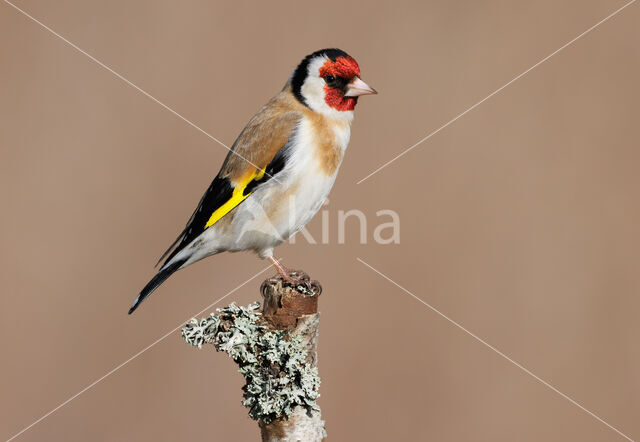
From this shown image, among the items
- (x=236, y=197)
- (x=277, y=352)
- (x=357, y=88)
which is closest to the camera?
(x=277, y=352)

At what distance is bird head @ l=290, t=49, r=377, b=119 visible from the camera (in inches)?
138

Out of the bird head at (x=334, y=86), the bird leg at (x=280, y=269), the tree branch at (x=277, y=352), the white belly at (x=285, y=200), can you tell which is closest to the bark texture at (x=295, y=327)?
the tree branch at (x=277, y=352)

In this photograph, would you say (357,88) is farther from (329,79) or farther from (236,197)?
(236,197)

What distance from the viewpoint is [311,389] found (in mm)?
2279

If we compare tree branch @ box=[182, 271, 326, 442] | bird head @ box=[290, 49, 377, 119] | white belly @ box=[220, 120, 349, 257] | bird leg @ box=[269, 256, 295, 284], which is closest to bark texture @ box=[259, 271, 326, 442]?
tree branch @ box=[182, 271, 326, 442]

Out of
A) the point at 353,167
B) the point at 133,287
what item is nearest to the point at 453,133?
the point at 353,167

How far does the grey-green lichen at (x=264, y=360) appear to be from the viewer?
89.9 inches

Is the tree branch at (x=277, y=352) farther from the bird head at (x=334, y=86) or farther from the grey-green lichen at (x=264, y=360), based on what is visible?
the bird head at (x=334, y=86)

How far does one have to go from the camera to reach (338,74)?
3.50m

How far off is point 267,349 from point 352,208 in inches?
94.6

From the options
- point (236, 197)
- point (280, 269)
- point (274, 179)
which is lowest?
point (280, 269)

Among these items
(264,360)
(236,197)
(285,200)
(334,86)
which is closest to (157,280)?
(236,197)

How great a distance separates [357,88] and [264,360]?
5.27ft

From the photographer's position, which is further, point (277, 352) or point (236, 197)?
point (236, 197)
